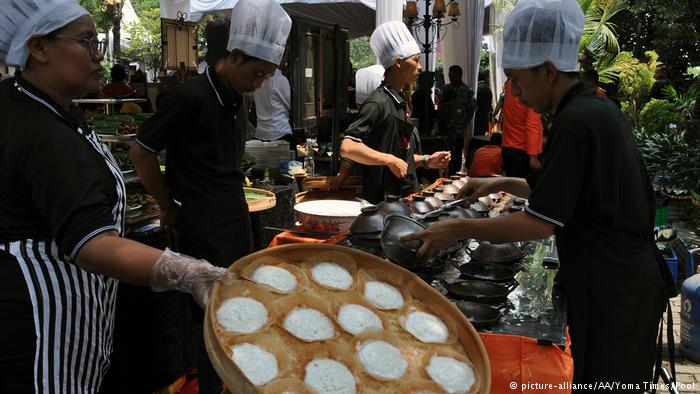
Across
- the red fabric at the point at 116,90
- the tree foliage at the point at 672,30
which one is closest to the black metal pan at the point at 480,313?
the red fabric at the point at 116,90

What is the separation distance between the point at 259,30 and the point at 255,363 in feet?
5.47

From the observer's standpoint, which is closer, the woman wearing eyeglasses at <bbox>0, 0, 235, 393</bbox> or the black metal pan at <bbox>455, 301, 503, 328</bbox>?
the woman wearing eyeglasses at <bbox>0, 0, 235, 393</bbox>

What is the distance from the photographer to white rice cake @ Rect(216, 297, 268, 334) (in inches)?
52.7

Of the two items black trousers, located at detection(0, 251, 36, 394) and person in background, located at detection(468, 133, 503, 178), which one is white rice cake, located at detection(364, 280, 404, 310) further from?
person in background, located at detection(468, 133, 503, 178)

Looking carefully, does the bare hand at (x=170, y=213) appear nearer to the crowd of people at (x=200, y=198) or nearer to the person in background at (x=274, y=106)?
the crowd of people at (x=200, y=198)

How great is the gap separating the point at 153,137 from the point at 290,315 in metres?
1.25

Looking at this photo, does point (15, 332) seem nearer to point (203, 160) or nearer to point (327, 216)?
point (203, 160)

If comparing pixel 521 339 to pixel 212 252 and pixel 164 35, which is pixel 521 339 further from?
pixel 164 35

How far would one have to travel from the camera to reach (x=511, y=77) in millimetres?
1912

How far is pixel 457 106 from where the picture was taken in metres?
8.98

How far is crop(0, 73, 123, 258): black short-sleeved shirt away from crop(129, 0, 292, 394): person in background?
2.84 ft

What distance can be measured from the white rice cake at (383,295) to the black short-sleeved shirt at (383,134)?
1916mm

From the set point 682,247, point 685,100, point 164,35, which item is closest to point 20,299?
point 164,35

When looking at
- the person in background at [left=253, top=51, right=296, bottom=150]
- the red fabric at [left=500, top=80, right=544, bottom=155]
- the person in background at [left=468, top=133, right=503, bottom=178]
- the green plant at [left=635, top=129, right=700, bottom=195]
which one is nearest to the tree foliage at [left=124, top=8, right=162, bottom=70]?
the person in background at [left=253, top=51, right=296, bottom=150]
